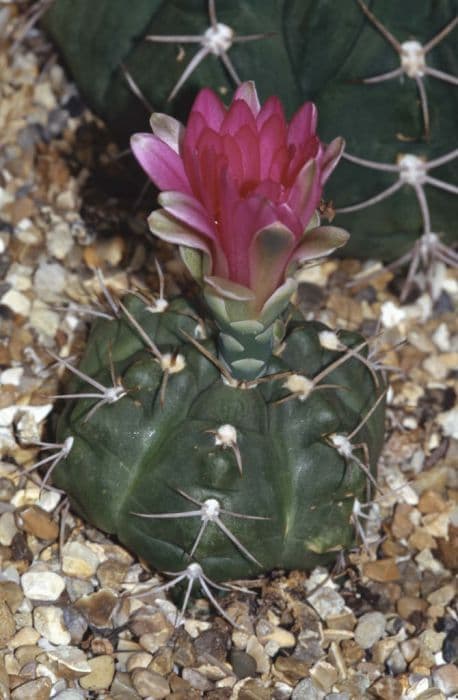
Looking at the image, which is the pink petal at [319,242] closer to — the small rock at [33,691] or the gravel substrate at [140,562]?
the gravel substrate at [140,562]

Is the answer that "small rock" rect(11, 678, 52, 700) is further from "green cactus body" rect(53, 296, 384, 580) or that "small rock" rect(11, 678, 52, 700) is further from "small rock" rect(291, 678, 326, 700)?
"small rock" rect(291, 678, 326, 700)

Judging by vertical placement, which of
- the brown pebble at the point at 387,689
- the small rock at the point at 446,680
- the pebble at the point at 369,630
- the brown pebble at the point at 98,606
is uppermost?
the brown pebble at the point at 98,606

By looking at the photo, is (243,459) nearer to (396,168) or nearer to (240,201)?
(240,201)

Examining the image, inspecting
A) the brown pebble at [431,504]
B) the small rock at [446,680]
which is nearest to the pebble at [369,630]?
the small rock at [446,680]

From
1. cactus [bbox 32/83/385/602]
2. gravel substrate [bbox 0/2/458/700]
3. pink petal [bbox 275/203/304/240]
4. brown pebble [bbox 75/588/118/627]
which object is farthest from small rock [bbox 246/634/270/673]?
pink petal [bbox 275/203/304/240]

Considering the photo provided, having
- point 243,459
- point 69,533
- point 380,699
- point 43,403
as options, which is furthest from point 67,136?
point 380,699
